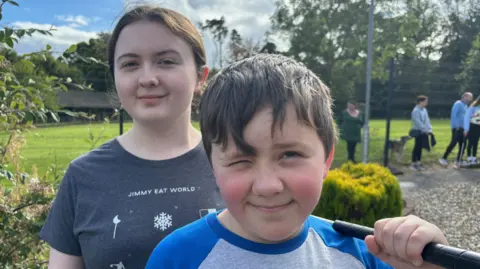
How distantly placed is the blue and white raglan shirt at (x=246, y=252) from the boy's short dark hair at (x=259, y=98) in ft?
0.77

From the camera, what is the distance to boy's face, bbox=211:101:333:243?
3.18 feet

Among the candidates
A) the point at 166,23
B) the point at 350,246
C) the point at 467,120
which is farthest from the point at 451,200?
the point at 166,23

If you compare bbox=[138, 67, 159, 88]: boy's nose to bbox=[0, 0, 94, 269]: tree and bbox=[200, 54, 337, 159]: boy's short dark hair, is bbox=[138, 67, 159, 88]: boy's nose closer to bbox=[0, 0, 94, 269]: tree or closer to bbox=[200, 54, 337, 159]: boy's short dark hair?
bbox=[200, 54, 337, 159]: boy's short dark hair

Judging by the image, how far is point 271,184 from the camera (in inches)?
37.4

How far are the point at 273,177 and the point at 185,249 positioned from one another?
319 millimetres

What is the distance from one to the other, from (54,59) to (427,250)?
233 cm

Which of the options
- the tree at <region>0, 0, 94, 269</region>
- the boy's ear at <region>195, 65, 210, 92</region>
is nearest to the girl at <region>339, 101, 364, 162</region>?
the tree at <region>0, 0, 94, 269</region>

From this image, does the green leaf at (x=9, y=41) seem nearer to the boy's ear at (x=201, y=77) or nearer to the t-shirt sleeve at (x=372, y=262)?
the boy's ear at (x=201, y=77)

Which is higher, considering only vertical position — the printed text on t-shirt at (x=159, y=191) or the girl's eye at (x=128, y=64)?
the girl's eye at (x=128, y=64)

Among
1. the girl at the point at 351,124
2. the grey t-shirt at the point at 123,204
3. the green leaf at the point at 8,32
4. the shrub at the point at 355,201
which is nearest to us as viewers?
the grey t-shirt at the point at 123,204

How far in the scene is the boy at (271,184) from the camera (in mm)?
970

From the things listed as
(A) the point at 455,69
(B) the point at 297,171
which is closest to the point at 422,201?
(A) the point at 455,69

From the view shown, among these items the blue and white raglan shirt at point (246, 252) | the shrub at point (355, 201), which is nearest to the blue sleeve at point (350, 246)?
the blue and white raglan shirt at point (246, 252)

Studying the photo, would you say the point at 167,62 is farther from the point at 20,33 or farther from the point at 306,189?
the point at 20,33
